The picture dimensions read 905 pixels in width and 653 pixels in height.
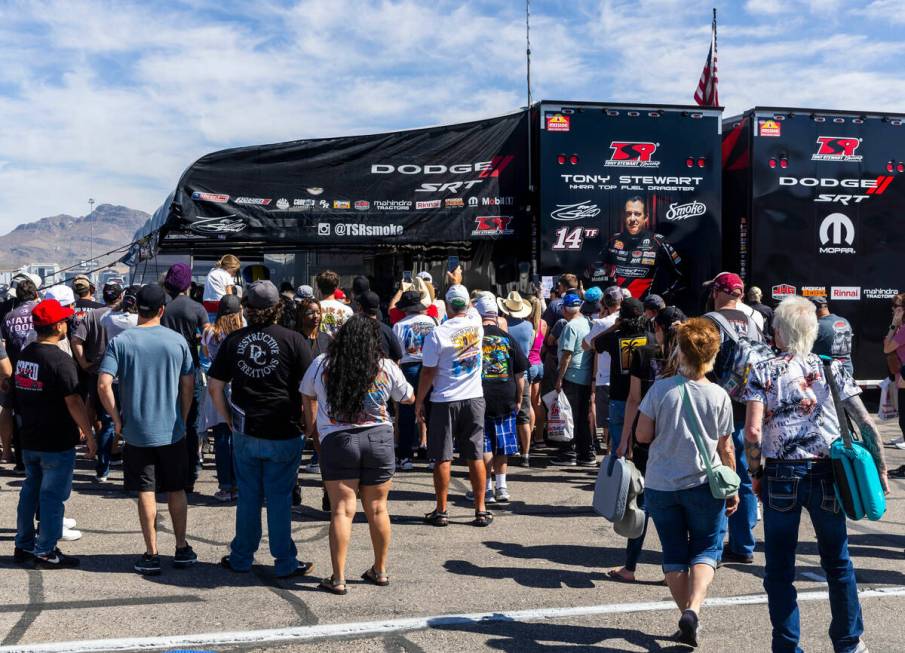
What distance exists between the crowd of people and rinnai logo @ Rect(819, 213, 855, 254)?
217 centimetres

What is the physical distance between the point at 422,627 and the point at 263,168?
598 cm

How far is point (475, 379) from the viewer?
21.0 ft

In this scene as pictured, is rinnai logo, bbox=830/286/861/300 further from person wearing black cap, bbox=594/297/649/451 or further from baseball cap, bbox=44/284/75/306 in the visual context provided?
baseball cap, bbox=44/284/75/306

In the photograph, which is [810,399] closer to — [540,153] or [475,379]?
[475,379]

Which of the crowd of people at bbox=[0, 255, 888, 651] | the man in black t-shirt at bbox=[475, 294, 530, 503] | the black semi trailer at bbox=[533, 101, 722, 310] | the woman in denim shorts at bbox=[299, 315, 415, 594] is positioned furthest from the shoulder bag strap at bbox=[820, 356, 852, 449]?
the black semi trailer at bbox=[533, 101, 722, 310]

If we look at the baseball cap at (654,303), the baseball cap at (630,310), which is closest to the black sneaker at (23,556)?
the baseball cap at (630,310)

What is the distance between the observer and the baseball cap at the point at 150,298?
17.3ft

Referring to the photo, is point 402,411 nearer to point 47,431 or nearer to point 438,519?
point 438,519

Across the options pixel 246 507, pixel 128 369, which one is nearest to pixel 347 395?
pixel 246 507

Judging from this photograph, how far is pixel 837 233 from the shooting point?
10438 millimetres

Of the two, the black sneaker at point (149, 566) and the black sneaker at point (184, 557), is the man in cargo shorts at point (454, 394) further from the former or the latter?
the black sneaker at point (149, 566)

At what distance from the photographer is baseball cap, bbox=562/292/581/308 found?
326 inches

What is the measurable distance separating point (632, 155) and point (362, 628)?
6.91 meters

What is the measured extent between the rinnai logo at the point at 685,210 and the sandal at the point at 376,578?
6.20m
